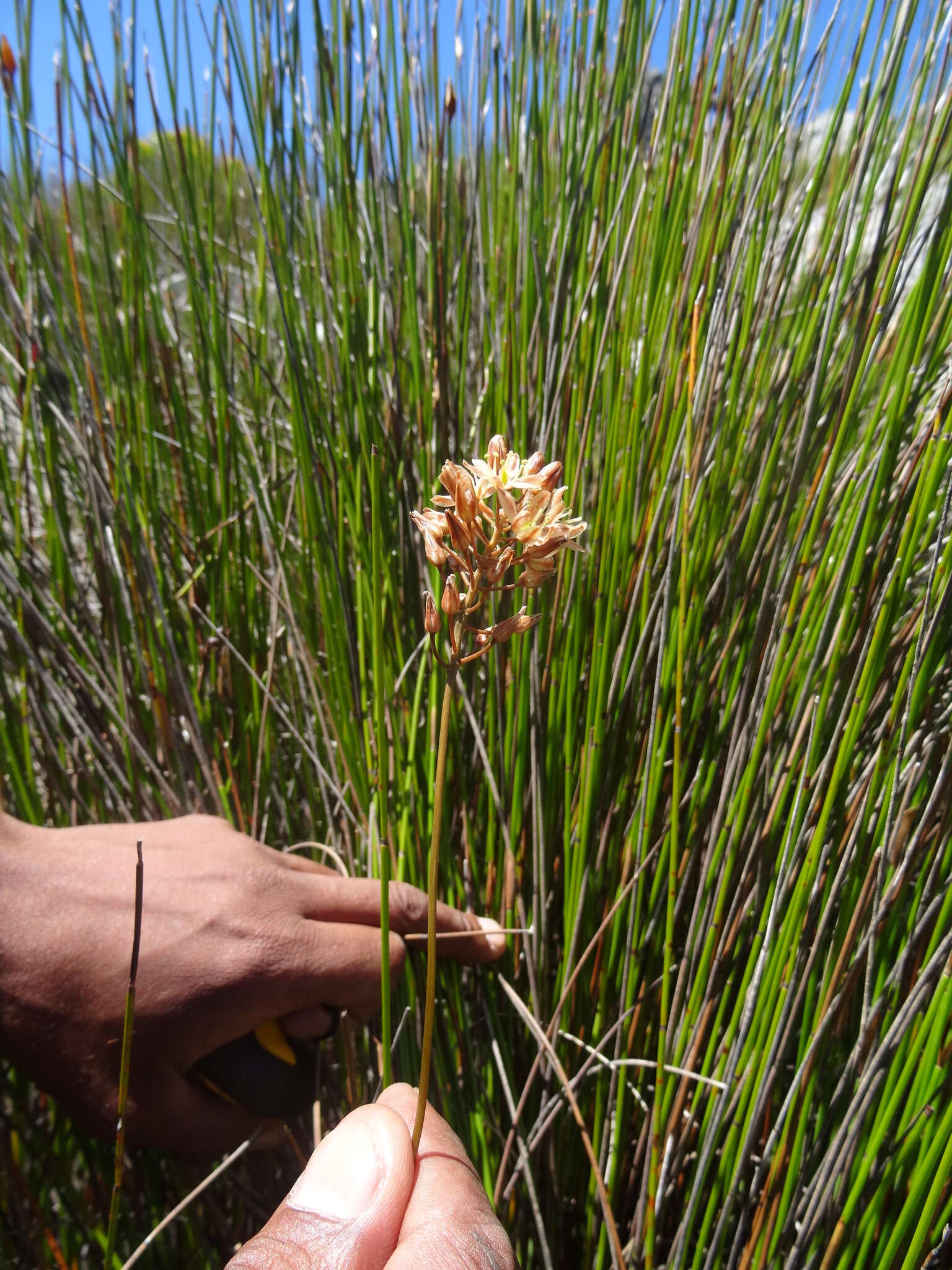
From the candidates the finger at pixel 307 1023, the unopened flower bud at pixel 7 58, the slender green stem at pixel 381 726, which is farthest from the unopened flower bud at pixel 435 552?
the unopened flower bud at pixel 7 58

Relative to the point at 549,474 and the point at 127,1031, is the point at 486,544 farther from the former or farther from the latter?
the point at 127,1031

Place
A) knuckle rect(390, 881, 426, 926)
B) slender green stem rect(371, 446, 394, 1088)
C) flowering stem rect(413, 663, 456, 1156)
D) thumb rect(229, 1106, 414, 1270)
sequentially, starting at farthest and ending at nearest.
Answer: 1. knuckle rect(390, 881, 426, 926)
2. slender green stem rect(371, 446, 394, 1088)
3. thumb rect(229, 1106, 414, 1270)
4. flowering stem rect(413, 663, 456, 1156)

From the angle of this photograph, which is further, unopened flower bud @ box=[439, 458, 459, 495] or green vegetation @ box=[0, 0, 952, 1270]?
green vegetation @ box=[0, 0, 952, 1270]

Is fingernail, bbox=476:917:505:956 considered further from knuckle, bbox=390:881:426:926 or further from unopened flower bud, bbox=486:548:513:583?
unopened flower bud, bbox=486:548:513:583

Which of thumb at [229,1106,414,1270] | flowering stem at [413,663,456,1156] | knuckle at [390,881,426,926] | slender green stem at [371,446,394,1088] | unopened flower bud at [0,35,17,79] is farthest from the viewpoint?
unopened flower bud at [0,35,17,79]

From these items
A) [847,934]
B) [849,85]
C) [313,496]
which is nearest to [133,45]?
[313,496]

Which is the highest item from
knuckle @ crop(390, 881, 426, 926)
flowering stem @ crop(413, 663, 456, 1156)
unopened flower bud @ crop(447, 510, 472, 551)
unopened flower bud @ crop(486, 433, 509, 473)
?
unopened flower bud @ crop(486, 433, 509, 473)

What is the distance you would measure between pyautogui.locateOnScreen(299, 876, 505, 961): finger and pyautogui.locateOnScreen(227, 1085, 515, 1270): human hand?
0.65ft

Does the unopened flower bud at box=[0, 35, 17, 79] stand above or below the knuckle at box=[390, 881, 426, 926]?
above

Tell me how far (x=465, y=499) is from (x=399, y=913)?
1.49 ft

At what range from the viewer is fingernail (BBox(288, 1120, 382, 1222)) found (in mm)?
504

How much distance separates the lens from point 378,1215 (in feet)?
1.65

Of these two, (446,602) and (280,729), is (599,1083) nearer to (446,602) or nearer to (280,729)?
(446,602)

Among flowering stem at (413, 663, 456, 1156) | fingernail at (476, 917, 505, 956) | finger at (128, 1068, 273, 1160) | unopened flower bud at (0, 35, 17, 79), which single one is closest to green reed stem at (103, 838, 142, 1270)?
finger at (128, 1068, 273, 1160)
